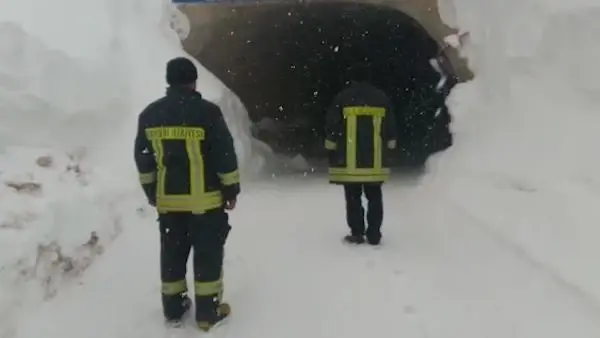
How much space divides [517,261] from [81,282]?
3.28 meters

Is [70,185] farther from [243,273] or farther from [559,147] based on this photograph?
[559,147]

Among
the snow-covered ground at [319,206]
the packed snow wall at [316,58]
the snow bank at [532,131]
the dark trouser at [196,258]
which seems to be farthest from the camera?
the packed snow wall at [316,58]

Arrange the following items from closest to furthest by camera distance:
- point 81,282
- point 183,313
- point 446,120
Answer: point 183,313, point 81,282, point 446,120

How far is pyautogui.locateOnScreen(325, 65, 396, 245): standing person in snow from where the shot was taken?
21.9 feet

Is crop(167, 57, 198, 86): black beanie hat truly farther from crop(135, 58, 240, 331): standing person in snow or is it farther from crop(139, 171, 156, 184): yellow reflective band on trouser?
crop(139, 171, 156, 184): yellow reflective band on trouser

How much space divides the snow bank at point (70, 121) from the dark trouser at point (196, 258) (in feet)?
2.84

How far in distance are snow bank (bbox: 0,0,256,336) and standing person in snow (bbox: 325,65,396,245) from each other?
205 centimetres

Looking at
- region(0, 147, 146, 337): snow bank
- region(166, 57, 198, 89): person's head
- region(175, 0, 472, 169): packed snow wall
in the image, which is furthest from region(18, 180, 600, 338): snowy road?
region(175, 0, 472, 169): packed snow wall

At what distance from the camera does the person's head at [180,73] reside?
4590 millimetres

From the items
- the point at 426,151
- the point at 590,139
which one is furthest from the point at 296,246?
the point at 426,151

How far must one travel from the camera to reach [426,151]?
547 inches

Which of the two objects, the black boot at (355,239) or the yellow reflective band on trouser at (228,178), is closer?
the yellow reflective band on trouser at (228,178)

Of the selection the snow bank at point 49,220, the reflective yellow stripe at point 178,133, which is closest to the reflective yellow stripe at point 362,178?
the snow bank at point 49,220

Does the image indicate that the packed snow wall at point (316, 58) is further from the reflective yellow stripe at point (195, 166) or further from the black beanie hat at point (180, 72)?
the reflective yellow stripe at point (195, 166)
